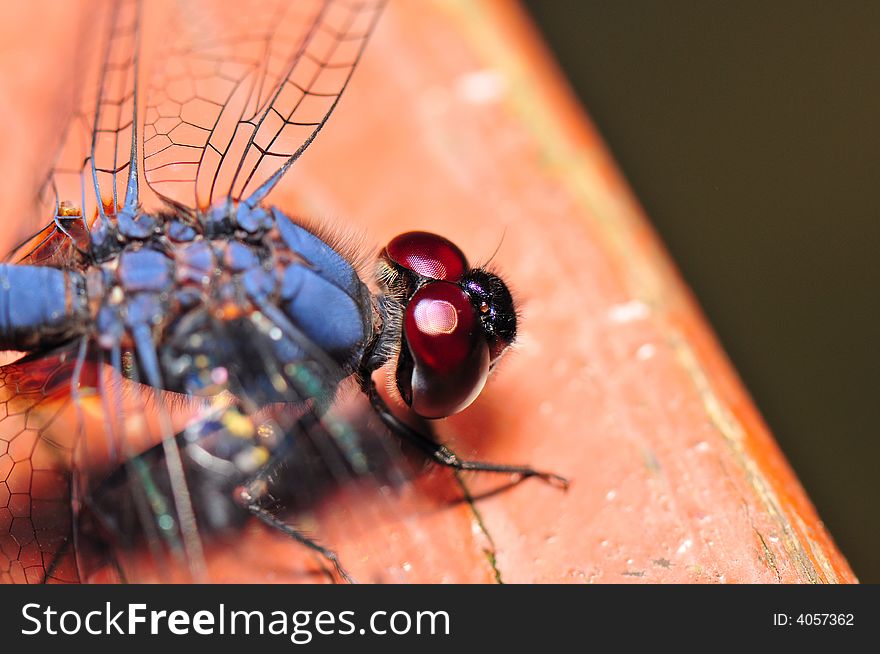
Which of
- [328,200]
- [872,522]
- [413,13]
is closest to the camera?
[328,200]

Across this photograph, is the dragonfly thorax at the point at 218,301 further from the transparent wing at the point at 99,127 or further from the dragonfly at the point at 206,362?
the transparent wing at the point at 99,127

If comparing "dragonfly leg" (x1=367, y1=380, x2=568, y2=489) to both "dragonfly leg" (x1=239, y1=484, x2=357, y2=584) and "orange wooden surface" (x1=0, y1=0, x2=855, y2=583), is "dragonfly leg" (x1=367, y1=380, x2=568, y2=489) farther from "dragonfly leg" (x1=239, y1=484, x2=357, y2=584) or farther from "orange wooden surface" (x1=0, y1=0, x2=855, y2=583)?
"dragonfly leg" (x1=239, y1=484, x2=357, y2=584)

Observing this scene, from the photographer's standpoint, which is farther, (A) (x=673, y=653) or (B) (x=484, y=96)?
(B) (x=484, y=96)

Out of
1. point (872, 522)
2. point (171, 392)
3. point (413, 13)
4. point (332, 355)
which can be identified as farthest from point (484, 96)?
point (872, 522)

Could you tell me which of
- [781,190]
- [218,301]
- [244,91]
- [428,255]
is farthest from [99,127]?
[781,190]

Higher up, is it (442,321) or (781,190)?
(442,321)

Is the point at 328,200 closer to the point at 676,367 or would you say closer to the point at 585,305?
the point at 585,305

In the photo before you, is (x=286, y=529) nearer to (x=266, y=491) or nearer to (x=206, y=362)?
(x=266, y=491)
